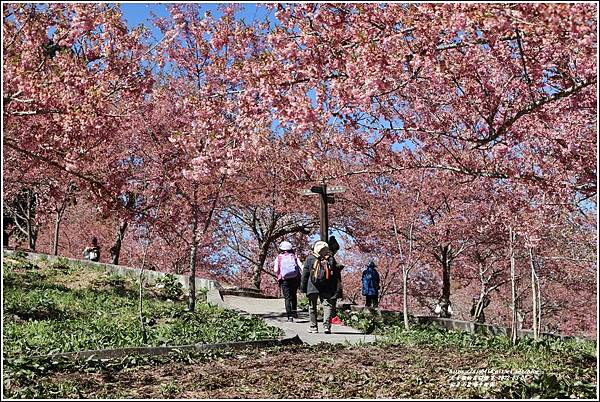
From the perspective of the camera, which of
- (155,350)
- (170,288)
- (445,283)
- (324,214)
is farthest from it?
(445,283)

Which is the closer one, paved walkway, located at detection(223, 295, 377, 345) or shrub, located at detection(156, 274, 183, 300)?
paved walkway, located at detection(223, 295, 377, 345)

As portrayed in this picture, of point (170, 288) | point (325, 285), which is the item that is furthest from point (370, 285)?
point (325, 285)

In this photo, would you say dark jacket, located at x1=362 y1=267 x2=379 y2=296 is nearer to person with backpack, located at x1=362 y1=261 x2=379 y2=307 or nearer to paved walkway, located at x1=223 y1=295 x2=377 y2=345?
person with backpack, located at x1=362 y1=261 x2=379 y2=307

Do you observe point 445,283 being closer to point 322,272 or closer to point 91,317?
point 322,272

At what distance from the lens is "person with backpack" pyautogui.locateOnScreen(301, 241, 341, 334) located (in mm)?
11586

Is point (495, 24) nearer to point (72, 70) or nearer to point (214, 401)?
point (214, 401)

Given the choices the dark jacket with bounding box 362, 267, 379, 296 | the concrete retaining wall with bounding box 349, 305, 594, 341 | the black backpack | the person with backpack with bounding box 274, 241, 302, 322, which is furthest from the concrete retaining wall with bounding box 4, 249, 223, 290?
the black backpack

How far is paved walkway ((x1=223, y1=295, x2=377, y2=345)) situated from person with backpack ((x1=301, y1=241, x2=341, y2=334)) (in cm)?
39

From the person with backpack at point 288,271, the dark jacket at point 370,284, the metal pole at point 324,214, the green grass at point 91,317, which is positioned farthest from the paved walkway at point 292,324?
the dark jacket at point 370,284

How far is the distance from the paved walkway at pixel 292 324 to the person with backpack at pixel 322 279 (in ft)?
1.29

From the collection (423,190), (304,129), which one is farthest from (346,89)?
(423,190)

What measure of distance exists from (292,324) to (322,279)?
196cm

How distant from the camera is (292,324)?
13125mm

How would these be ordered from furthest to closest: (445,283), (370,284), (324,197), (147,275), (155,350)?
(445,283), (147,275), (370,284), (324,197), (155,350)
